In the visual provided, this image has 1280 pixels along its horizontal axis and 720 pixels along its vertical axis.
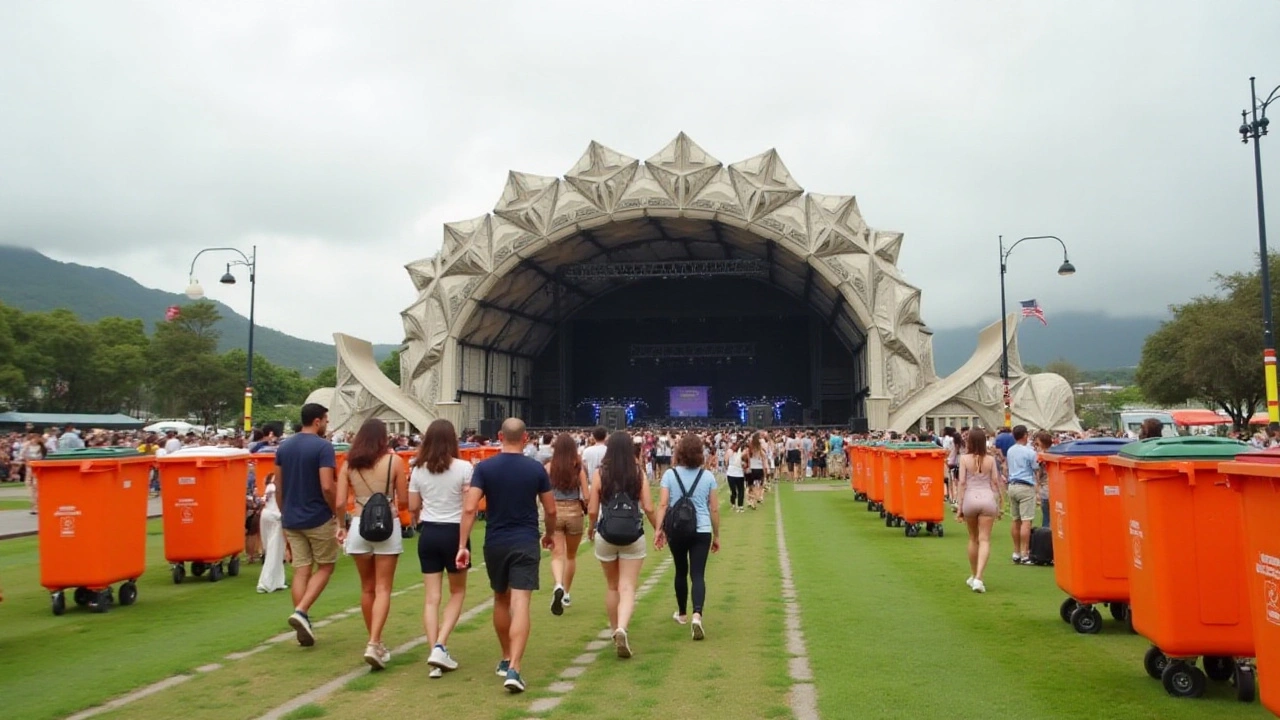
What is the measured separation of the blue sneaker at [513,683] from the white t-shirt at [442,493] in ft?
3.77

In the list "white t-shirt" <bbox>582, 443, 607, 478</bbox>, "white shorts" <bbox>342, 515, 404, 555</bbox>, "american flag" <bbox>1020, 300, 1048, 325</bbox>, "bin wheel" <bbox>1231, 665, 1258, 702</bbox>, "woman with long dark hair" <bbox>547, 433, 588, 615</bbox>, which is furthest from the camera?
"american flag" <bbox>1020, 300, 1048, 325</bbox>

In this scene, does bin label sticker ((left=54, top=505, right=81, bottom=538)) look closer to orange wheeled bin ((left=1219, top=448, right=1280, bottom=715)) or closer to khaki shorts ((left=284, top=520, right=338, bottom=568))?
khaki shorts ((left=284, top=520, right=338, bottom=568))

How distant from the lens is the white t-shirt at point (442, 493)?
6953mm

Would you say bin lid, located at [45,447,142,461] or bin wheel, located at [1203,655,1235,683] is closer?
bin wheel, located at [1203,655,1235,683]

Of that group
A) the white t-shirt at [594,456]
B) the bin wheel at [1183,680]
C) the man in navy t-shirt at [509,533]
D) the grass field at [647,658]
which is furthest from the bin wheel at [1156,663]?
the white t-shirt at [594,456]

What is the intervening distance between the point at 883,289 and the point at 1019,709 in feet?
127

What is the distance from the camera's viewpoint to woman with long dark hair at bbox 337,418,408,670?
7.12 m

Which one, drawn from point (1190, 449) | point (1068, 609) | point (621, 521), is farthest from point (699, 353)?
point (1190, 449)

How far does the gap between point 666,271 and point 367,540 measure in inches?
1690

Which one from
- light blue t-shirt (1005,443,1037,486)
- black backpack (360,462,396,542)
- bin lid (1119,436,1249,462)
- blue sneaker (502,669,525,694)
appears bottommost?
blue sneaker (502,669,525,694)

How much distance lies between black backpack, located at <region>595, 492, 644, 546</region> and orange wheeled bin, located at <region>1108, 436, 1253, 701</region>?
3567 mm

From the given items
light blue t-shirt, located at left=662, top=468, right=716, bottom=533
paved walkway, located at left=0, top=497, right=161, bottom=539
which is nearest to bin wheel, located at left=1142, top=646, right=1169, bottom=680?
light blue t-shirt, located at left=662, top=468, right=716, bottom=533

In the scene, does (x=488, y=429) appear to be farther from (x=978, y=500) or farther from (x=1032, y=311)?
(x=978, y=500)

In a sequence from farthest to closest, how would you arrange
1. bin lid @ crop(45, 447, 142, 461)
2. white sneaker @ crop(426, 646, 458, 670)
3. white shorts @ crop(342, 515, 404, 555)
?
bin lid @ crop(45, 447, 142, 461), white shorts @ crop(342, 515, 404, 555), white sneaker @ crop(426, 646, 458, 670)
